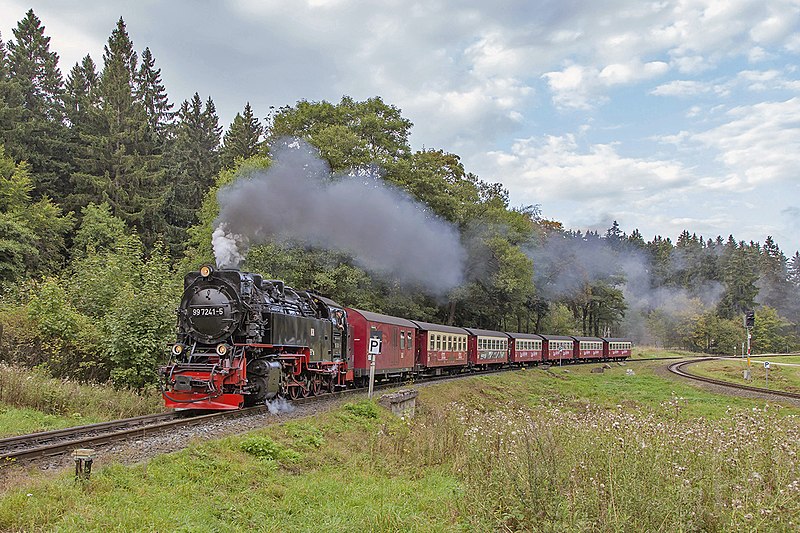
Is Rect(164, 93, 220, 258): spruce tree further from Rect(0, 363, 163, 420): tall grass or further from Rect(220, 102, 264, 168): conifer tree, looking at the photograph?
Rect(0, 363, 163, 420): tall grass

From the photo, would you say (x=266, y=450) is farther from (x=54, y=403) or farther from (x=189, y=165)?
(x=189, y=165)

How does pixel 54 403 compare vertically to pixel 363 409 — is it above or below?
above

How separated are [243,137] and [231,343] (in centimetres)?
5623

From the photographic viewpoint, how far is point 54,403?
13.6 m

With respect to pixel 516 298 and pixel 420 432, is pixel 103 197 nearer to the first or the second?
pixel 516 298

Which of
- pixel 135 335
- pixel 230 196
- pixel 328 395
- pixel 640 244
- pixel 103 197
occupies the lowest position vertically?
pixel 328 395

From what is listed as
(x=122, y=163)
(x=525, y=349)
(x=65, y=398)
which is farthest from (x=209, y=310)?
(x=122, y=163)

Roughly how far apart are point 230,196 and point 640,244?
123482 millimetres

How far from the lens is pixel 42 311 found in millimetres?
17266

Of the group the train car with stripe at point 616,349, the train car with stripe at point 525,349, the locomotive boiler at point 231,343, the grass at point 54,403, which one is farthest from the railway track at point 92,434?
the train car with stripe at point 616,349

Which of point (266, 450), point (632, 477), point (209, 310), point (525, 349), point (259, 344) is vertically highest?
point (209, 310)

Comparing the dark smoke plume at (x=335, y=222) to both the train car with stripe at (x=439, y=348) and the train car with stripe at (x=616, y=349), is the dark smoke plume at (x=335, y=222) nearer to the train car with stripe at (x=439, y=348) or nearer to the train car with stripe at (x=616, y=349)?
the train car with stripe at (x=439, y=348)

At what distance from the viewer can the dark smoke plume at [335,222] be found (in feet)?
71.1

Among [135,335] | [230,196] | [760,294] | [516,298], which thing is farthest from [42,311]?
[760,294]
